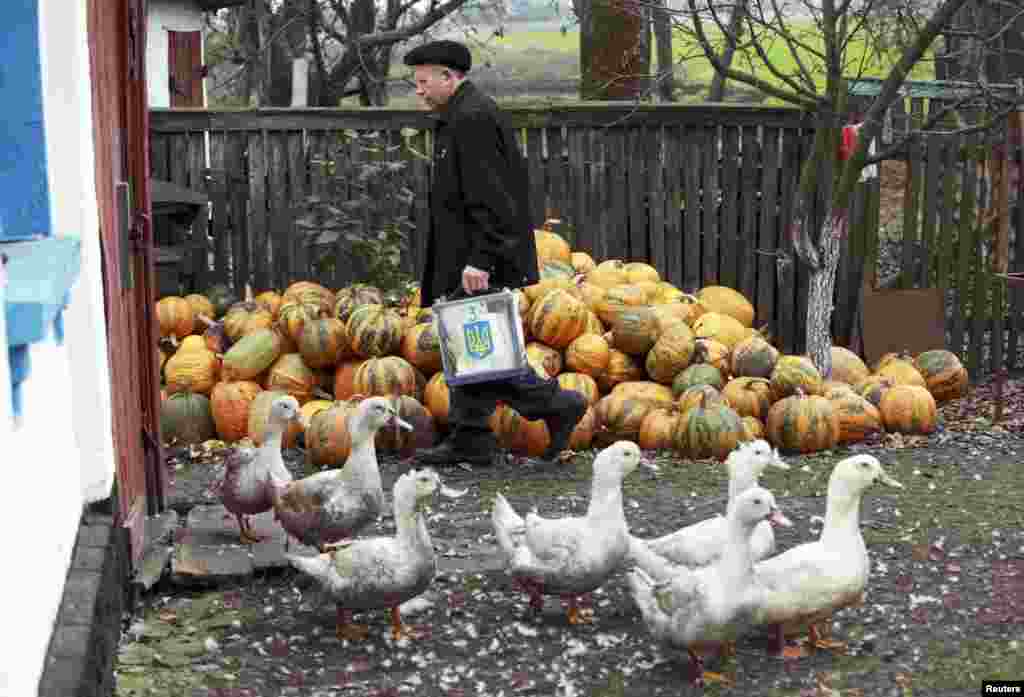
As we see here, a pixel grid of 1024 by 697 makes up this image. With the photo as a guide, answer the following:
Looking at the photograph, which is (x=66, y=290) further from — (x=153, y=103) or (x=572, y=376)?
(x=153, y=103)

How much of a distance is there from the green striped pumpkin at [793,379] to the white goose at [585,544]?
329 centimetres

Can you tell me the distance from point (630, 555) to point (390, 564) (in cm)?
92

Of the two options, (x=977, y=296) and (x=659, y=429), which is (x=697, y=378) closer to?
(x=659, y=429)

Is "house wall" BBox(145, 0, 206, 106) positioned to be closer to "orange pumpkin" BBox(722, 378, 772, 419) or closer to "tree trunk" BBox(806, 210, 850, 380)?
"tree trunk" BBox(806, 210, 850, 380)

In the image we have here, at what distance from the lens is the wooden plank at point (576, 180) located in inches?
433

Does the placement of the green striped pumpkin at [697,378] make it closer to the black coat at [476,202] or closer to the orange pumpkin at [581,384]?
the orange pumpkin at [581,384]

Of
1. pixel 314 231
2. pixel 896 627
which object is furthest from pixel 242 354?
pixel 896 627

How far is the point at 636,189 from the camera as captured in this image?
11062mm

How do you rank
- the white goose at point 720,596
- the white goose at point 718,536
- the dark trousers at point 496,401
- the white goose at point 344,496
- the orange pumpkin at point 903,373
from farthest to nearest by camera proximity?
1. the orange pumpkin at point 903,373
2. the dark trousers at point 496,401
3. the white goose at point 344,496
4. the white goose at point 718,536
5. the white goose at point 720,596

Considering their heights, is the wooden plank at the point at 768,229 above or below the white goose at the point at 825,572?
above

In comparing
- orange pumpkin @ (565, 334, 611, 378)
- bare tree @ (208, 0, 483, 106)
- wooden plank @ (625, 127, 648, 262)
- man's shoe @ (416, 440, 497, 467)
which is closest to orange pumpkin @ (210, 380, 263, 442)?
man's shoe @ (416, 440, 497, 467)

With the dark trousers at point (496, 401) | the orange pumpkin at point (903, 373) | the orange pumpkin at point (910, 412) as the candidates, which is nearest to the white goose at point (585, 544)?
the dark trousers at point (496, 401)

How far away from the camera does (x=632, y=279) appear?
10.1 meters

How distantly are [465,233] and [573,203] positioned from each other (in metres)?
2.76
